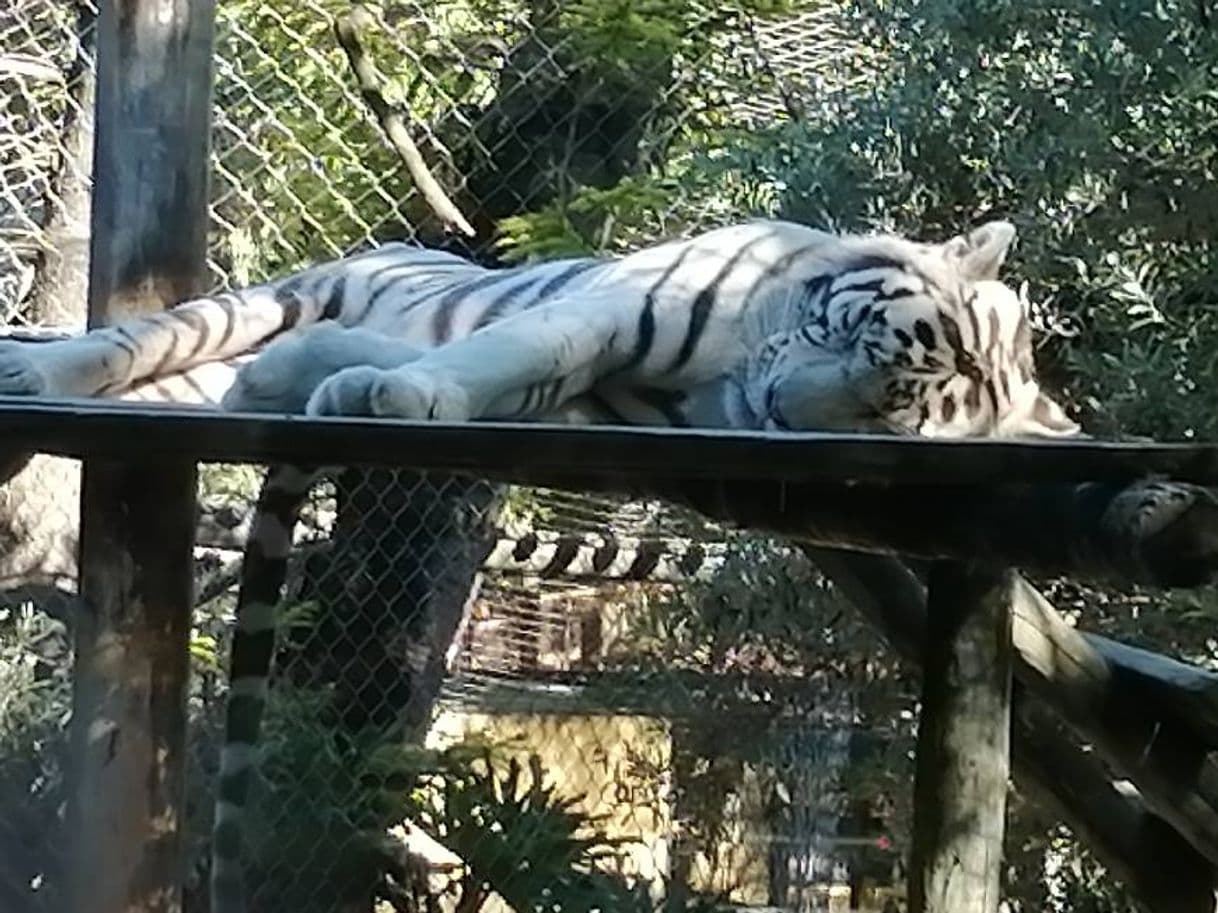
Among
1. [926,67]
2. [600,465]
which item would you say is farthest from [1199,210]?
[600,465]

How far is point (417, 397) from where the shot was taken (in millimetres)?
1371

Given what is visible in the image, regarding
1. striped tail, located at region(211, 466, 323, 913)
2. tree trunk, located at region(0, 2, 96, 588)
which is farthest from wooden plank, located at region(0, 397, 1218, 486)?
tree trunk, located at region(0, 2, 96, 588)

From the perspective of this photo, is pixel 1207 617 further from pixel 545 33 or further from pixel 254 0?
pixel 254 0

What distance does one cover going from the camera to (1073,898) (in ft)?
10.4

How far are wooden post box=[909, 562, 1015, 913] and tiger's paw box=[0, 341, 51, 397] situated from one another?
29.7 inches

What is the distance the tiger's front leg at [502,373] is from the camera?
4.47 feet

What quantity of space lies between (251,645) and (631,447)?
1.12 m

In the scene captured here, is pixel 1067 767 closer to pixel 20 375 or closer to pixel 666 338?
pixel 666 338

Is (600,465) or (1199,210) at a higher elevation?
(1199,210)

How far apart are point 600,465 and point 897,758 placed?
6.69ft

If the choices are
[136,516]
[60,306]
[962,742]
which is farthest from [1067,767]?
[60,306]

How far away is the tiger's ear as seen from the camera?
72.0 inches

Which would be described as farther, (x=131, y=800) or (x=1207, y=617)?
(x=1207, y=617)

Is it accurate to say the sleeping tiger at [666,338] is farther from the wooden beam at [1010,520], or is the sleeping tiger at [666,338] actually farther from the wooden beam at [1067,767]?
the wooden beam at [1067,767]
